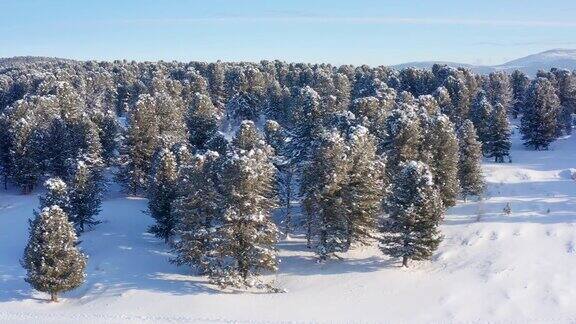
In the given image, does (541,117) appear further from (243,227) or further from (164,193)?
(164,193)

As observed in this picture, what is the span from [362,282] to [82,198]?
2730 cm

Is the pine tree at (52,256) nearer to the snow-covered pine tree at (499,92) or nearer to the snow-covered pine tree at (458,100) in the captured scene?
the snow-covered pine tree at (458,100)

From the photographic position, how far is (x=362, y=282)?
39.4m

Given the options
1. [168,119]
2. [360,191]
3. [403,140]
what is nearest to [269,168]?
[360,191]

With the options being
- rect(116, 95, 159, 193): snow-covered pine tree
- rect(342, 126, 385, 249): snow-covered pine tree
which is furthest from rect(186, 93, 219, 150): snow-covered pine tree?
rect(342, 126, 385, 249): snow-covered pine tree

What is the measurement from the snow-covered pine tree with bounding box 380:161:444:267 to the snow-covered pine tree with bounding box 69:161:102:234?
27.8 meters

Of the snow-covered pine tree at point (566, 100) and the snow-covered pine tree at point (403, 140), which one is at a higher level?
the snow-covered pine tree at point (566, 100)

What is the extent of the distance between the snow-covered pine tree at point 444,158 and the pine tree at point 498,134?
27.1 m

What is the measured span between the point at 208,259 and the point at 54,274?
10374 mm

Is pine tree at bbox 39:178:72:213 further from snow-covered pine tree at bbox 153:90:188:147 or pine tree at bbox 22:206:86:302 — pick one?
snow-covered pine tree at bbox 153:90:188:147

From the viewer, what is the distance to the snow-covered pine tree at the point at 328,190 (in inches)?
1623

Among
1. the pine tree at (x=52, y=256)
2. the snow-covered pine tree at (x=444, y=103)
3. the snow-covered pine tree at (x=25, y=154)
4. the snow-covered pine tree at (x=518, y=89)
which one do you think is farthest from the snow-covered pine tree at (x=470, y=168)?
the snow-covered pine tree at (x=518, y=89)

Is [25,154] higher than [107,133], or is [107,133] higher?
[107,133]

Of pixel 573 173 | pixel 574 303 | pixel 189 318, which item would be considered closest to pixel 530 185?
pixel 573 173
